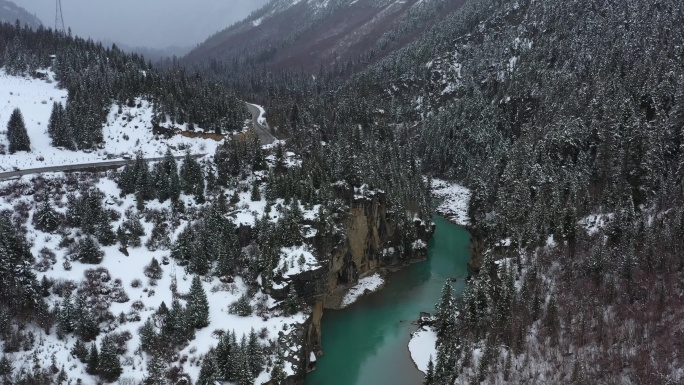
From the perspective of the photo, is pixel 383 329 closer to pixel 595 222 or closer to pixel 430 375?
pixel 430 375

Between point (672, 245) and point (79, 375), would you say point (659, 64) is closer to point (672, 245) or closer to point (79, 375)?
point (672, 245)

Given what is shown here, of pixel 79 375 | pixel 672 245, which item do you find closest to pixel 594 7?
pixel 672 245

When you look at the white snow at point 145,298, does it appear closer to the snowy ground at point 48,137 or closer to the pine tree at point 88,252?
the pine tree at point 88,252

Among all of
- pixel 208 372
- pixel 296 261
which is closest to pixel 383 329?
pixel 296 261

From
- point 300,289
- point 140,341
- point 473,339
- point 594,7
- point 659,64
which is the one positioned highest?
point 594,7

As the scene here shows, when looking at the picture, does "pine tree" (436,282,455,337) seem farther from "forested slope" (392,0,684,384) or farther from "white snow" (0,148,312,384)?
"white snow" (0,148,312,384)
